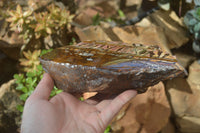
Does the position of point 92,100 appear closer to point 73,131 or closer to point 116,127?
point 73,131

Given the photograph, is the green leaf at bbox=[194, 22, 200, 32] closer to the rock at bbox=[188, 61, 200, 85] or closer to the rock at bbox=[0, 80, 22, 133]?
the rock at bbox=[188, 61, 200, 85]

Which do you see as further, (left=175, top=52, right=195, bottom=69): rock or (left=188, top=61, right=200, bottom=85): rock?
(left=175, top=52, right=195, bottom=69): rock

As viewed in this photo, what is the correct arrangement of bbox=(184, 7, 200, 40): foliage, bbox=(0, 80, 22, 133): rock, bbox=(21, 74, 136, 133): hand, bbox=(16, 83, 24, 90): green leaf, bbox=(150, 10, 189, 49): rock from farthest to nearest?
bbox=(150, 10, 189, 49): rock, bbox=(0, 80, 22, 133): rock, bbox=(16, 83, 24, 90): green leaf, bbox=(184, 7, 200, 40): foliage, bbox=(21, 74, 136, 133): hand

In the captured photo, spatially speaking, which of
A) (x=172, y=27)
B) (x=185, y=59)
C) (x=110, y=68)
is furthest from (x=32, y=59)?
(x=185, y=59)

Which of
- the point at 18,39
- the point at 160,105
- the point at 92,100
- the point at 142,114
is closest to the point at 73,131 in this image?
the point at 92,100

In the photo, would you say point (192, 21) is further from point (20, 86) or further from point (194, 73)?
point (20, 86)

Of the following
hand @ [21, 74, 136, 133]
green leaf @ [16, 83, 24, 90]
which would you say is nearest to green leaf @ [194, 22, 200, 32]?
hand @ [21, 74, 136, 133]
